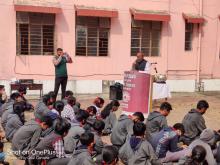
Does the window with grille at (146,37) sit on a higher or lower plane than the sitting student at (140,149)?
higher

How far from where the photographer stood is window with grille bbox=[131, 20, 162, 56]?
17406 mm

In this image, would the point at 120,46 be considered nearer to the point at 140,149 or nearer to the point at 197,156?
the point at 140,149

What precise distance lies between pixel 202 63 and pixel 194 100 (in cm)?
322

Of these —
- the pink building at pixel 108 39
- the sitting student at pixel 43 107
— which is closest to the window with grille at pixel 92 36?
the pink building at pixel 108 39

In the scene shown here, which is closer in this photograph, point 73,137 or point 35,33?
point 73,137

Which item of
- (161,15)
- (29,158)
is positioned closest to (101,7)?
(161,15)

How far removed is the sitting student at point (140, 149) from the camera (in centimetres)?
619

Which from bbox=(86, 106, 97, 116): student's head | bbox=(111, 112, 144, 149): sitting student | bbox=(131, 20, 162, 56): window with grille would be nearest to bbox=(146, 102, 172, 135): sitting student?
bbox=(111, 112, 144, 149): sitting student

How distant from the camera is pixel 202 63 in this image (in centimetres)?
1878

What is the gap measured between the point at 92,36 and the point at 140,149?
10833 millimetres

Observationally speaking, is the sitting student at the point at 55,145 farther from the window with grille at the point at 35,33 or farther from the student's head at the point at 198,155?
the window with grille at the point at 35,33

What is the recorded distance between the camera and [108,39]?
16938mm

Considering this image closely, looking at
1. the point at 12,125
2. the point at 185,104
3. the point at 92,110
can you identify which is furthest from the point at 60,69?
the point at 12,125

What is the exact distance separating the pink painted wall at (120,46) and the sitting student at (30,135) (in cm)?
829
